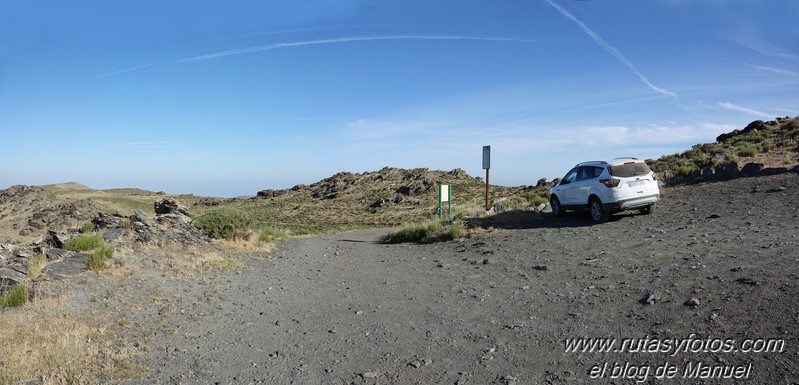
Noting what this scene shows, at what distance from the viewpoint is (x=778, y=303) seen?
222 inches

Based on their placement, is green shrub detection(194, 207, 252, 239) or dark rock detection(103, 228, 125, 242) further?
green shrub detection(194, 207, 252, 239)

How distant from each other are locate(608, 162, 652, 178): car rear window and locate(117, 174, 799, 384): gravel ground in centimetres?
192

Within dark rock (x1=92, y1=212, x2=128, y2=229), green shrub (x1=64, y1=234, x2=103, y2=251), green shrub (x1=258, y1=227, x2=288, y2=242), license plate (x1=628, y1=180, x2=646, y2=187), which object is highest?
license plate (x1=628, y1=180, x2=646, y2=187)

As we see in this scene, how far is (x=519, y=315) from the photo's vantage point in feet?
23.0

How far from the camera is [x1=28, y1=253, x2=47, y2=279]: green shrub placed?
28.7 ft

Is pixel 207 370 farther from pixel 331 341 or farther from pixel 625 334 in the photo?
pixel 625 334

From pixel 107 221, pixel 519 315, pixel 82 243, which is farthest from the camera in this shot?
pixel 107 221

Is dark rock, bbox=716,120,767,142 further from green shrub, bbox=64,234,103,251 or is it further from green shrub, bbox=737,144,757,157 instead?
green shrub, bbox=64,234,103,251

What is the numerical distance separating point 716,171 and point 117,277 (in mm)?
20969

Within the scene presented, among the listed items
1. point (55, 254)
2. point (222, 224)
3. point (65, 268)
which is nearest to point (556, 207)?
point (222, 224)

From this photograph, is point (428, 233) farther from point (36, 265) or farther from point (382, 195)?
point (382, 195)

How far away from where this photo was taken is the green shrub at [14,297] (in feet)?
23.9

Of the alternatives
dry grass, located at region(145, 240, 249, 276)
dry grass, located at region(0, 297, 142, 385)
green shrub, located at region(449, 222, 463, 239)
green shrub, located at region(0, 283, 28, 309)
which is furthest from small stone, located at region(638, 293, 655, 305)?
green shrub, located at region(449, 222, 463, 239)

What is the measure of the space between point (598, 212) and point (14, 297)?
13684 mm
